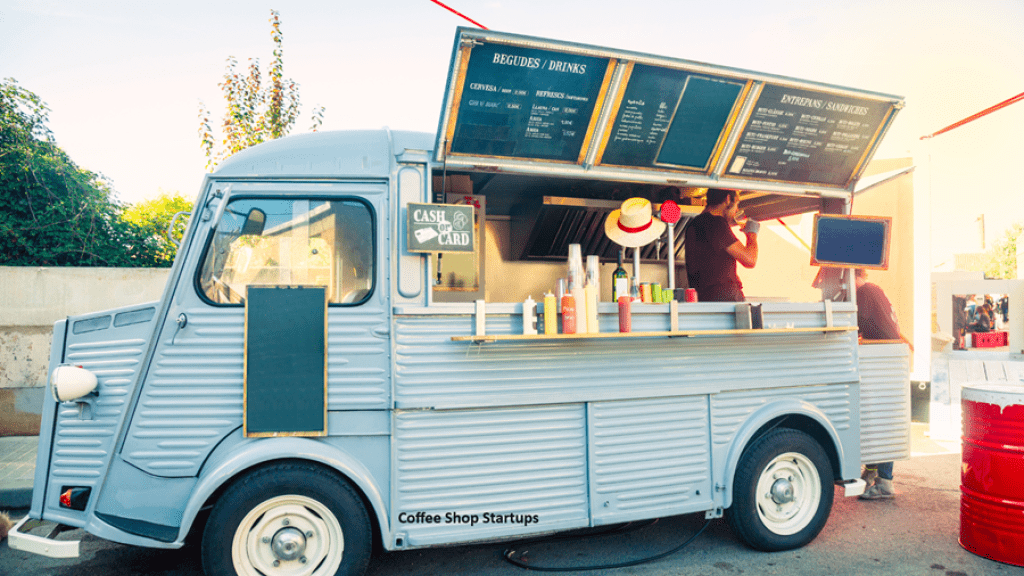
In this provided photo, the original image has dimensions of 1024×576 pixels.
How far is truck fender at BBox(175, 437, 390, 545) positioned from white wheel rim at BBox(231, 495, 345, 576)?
23 centimetres

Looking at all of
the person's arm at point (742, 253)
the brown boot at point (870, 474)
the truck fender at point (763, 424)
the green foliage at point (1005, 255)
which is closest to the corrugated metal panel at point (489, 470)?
the truck fender at point (763, 424)


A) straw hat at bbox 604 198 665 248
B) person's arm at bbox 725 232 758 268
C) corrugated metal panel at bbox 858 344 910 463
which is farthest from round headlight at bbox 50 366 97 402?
corrugated metal panel at bbox 858 344 910 463

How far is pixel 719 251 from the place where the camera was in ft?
16.0

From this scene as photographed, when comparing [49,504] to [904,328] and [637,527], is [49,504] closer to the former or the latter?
[637,527]

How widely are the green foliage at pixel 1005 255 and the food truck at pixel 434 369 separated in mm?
53076

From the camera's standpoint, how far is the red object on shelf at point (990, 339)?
8.48m

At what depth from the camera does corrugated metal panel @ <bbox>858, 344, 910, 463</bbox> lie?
4672 mm

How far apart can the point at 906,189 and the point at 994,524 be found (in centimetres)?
664

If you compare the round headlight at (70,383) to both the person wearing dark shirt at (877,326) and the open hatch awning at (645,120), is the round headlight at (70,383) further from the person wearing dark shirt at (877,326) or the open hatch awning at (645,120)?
the person wearing dark shirt at (877,326)

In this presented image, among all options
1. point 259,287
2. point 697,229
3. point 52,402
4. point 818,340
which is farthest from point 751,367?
point 52,402

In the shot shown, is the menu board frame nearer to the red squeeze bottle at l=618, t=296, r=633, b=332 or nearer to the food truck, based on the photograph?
the food truck

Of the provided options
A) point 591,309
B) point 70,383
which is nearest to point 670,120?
point 591,309

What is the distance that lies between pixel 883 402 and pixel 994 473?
2.82 feet

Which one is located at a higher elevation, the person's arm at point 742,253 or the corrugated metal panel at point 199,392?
the person's arm at point 742,253
